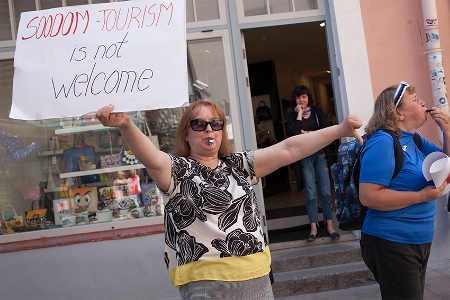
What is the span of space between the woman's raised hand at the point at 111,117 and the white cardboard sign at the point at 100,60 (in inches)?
2.7

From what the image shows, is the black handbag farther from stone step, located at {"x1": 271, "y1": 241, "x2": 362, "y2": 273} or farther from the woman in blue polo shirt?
the woman in blue polo shirt

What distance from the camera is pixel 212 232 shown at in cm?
246

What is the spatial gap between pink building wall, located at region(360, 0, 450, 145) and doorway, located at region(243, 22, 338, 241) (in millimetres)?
2622

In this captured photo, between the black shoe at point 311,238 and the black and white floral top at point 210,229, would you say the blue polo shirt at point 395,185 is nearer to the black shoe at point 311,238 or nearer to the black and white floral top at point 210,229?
the black and white floral top at point 210,229

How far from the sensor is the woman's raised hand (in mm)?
2328

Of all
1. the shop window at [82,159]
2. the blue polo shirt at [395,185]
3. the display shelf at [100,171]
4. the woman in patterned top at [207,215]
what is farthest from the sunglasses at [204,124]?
the display shelf at [100,171]

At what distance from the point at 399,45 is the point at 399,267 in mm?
3764

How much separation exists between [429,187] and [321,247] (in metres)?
3.42

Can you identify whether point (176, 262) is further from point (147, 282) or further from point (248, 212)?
point (147, 282)

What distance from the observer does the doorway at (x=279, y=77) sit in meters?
9.34

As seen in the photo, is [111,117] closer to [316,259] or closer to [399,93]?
[399,93]

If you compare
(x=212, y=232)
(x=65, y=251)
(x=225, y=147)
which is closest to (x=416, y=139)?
(x=225, y=147)

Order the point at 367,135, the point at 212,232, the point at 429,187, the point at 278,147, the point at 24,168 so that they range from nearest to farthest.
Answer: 1. the point at 212,232
2. the point at 278,147
3. the point at 429,187
4. the point at 367,135
5. the point at 24,168

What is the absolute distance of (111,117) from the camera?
2354 mm
